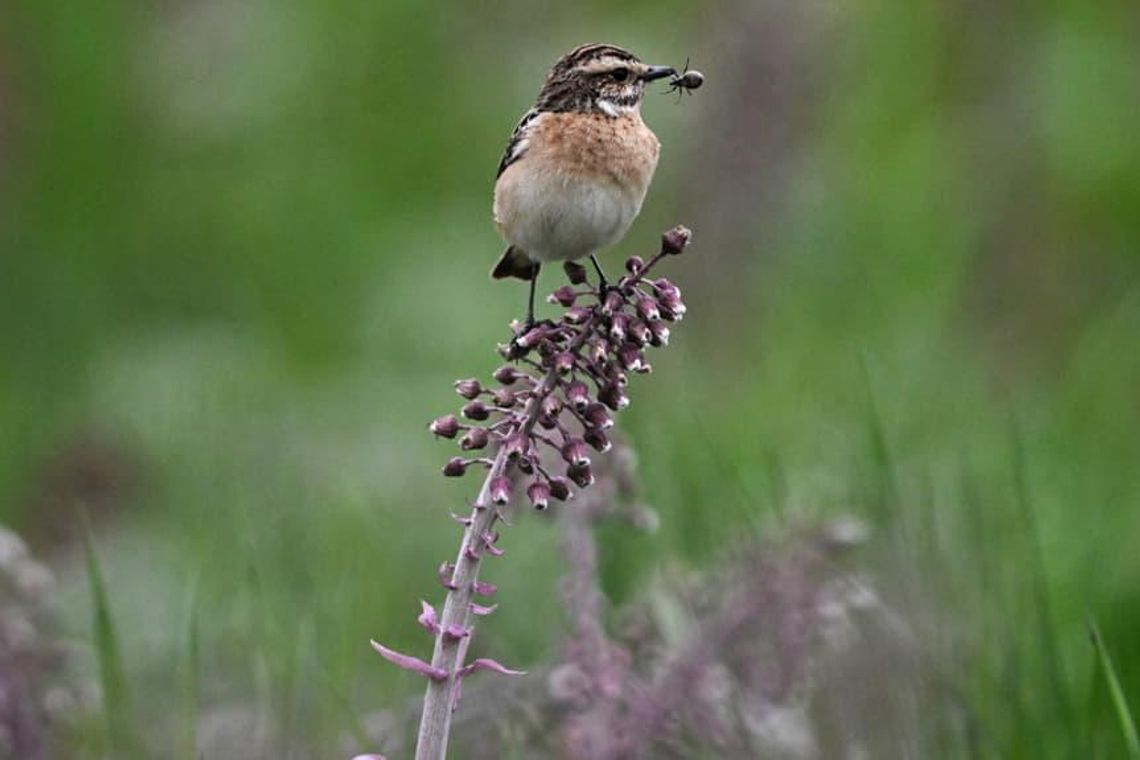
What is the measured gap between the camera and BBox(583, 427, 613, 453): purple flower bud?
8.80 feet

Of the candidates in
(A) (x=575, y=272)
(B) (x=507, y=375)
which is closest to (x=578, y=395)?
(B) (x=507, y=375)

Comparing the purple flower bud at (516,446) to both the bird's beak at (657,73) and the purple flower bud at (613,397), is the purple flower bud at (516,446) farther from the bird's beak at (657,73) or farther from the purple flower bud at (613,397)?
the bird's beak at (657,73)

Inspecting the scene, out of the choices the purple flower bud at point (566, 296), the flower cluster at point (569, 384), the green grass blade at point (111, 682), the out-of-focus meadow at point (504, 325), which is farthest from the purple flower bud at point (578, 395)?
the green grass blade at point (111, 682)

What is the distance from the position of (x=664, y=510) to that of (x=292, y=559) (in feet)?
3.01

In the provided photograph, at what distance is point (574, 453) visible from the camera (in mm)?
→ 2662

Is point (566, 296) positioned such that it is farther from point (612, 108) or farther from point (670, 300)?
point (612, 108)

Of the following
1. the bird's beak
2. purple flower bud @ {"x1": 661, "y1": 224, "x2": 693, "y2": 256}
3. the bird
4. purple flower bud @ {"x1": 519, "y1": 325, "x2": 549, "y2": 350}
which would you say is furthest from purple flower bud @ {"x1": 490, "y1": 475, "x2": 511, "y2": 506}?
the bird's beak

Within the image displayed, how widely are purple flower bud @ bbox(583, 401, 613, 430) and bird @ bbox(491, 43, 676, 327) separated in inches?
51.8

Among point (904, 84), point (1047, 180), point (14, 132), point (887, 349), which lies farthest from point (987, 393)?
point (14, 132)

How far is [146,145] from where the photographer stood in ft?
31.6

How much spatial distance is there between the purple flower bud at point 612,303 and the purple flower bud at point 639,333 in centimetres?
3

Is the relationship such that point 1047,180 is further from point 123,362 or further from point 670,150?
point 123,362

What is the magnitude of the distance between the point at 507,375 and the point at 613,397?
6.6 inches

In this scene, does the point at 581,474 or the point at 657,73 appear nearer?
the point at 581,474
